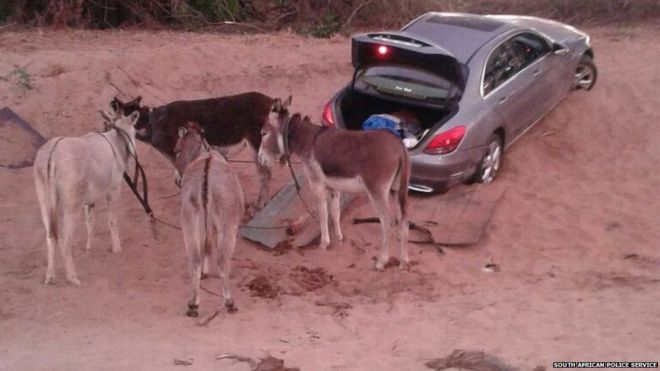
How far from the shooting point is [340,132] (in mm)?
9062

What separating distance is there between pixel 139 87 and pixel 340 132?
525 centimetres

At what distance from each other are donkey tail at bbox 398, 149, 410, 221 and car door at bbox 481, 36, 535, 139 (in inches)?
75.7

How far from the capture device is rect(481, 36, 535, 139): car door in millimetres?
10312

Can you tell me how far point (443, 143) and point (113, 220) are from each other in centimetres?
369

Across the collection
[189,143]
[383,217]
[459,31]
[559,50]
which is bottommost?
[383,217]

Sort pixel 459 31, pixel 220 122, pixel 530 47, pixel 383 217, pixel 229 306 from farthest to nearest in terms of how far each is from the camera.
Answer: pixel 530 47
pixel 459 31
pixel 220 122
pixel 383 217
pixel 229 306

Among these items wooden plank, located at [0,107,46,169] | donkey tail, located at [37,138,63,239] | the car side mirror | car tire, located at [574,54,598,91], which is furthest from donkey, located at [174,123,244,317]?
car tire, located at [574,54,598,91]

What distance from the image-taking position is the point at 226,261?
7613mm

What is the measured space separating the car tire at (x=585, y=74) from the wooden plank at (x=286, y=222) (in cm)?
468

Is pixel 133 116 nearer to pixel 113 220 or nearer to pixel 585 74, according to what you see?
pixel 113 220

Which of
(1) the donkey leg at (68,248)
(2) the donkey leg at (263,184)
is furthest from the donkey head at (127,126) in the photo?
(2) the donkey leg at (263,184)

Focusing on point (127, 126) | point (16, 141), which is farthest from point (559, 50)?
point (16, 141)

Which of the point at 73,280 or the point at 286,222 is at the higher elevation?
the point at 286,222

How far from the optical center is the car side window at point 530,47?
1109cm
